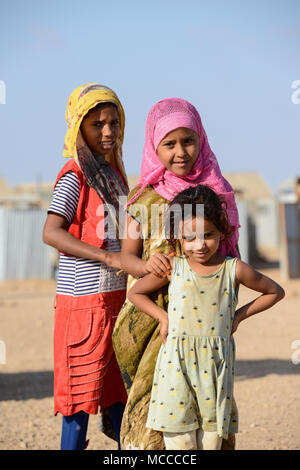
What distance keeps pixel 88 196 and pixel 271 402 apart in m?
3.24

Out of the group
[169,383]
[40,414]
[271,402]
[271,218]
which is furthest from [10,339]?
[271,218]

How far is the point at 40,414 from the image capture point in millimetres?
5473

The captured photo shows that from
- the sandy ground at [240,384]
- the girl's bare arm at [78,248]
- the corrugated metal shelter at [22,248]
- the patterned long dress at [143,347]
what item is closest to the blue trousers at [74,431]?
the patterned long dress at [143,347]

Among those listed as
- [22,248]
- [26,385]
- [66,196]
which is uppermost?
[22,248]

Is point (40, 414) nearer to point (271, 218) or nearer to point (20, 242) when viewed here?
point (20, 242)

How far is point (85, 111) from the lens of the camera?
309 cm

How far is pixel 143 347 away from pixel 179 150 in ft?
2.69

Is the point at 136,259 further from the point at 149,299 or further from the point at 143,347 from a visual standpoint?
the point at 143,347

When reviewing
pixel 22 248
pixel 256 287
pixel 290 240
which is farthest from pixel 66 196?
pixel 22 248

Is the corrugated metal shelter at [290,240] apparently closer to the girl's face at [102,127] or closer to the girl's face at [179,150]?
the girl's face at [102,127]

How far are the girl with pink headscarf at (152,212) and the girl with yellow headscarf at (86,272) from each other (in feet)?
1.16

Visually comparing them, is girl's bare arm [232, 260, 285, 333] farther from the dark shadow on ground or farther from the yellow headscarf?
the dark shadow on ground

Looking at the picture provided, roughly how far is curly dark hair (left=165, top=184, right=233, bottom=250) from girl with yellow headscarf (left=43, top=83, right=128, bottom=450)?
567 millimetres

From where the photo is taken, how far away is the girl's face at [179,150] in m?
2.62
